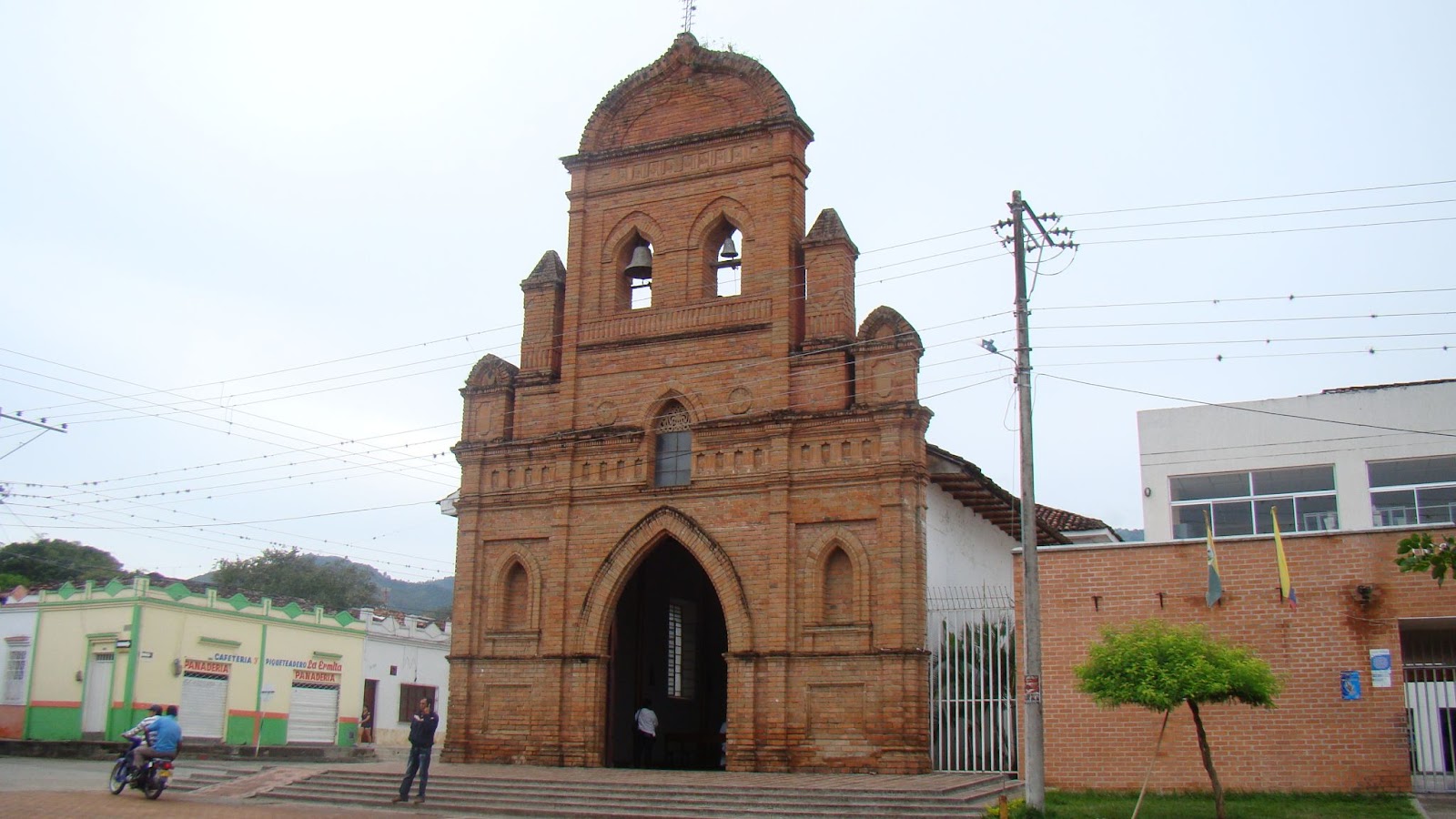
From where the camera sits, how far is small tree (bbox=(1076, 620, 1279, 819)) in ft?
48.4

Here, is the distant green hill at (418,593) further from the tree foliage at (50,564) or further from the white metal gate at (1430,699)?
the white metal gate at (1430,699)

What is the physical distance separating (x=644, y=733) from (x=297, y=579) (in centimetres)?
4776

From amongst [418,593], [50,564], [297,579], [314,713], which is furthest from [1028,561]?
[418,593]

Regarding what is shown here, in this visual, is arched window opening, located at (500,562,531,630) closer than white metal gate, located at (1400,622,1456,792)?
No

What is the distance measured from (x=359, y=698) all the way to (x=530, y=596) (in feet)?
61.3

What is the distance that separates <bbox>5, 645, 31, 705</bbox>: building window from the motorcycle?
16.7 meters

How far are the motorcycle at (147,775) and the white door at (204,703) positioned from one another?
46.5 feet

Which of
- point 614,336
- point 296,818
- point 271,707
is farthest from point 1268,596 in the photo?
point 271,707

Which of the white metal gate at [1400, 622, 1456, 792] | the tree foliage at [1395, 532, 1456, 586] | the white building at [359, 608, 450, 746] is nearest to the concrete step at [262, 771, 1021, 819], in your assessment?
the white metal gate at [1400, 622, 1456, 792]

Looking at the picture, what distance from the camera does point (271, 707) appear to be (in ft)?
120

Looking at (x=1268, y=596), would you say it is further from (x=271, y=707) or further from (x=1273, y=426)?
(x=271, y=707)

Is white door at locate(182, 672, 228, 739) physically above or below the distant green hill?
below

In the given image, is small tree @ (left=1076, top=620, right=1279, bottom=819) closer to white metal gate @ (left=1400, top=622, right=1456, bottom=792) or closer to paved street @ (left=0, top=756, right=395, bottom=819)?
white metal gate @ (left=1400, top=622, right=1456, bottom=792)

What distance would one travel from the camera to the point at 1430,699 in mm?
19219
